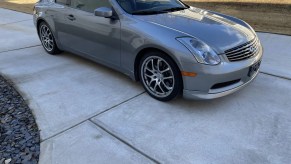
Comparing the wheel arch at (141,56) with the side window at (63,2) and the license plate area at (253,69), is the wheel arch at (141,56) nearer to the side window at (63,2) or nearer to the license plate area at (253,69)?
the license plate area at (253,69)

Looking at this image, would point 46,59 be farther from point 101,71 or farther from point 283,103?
point 283,103

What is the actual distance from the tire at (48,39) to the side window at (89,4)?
1095mm

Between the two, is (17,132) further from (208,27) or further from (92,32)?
(208,27)

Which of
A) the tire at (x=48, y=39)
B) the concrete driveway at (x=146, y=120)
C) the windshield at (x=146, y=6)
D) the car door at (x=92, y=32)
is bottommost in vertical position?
the concrete driveway at (x=146, y=120)

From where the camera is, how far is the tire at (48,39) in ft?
17.9

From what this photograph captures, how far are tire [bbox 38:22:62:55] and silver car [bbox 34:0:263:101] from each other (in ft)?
3.18

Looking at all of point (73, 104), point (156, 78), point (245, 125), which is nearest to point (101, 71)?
point (73, 104)

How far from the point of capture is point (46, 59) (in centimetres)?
548

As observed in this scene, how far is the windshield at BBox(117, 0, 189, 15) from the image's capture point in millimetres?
3854

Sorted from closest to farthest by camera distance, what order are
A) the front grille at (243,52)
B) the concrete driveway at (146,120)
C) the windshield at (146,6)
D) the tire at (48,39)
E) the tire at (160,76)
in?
1. the concrete driveway at (146,120)
2. the front grille at (243,52)
3. the tire at (160,76)
4. the windshield at (146,6)
5. the tire at (48,39)

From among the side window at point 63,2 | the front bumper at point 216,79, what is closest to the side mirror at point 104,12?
the side window at point 63,2

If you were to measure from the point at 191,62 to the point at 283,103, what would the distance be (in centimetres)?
138

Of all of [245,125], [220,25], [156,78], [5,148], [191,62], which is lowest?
[5,148]

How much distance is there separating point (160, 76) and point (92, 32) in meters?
1.41
